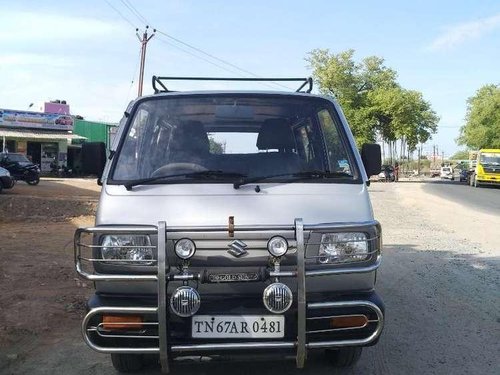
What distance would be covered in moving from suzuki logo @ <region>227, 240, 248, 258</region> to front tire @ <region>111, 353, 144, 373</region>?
118 cm

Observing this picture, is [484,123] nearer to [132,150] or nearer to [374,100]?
[374,100]

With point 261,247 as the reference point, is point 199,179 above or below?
above

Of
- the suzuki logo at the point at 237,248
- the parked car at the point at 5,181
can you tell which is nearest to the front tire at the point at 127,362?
the suzuki logo at the point at 237,248

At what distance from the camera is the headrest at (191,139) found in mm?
4105

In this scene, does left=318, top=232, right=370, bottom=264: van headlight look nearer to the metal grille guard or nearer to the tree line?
the metal grille guard

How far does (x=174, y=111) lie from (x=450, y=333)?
3.12m

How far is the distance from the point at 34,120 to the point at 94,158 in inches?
1446

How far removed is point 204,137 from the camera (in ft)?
13.9

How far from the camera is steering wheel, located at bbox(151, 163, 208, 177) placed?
3865 mm

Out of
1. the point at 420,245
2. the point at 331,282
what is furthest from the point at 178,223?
the point at 420,245

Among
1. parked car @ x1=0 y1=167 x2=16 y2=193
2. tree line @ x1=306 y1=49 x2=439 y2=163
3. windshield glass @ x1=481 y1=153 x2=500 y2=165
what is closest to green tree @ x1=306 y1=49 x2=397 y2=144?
tree line @ x1=306 y1=49 x2=439 y2=163

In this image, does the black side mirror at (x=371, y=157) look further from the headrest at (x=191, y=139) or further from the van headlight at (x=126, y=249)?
the van headlight at (x=126, y=249)

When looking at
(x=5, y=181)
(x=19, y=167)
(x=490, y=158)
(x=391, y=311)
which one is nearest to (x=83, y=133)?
(x=19, y=167)

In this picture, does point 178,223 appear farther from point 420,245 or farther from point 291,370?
point 420,245
